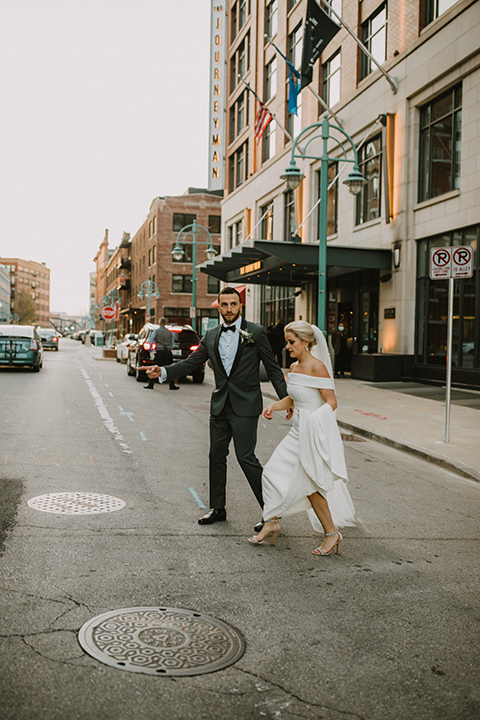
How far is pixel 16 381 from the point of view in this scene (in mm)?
19703

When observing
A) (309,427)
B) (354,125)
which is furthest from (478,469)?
(354,125)

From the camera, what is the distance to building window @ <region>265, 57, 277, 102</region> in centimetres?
3334

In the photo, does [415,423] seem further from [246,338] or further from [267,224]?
[267,224]

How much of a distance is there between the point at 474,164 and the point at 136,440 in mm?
12631

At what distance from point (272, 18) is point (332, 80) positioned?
9.75m

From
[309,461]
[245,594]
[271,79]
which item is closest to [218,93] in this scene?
[271,79]

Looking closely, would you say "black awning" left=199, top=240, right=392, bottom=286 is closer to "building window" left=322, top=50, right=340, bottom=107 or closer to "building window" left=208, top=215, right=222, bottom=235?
"building window" left=322, top=50, right=340, bottom=107

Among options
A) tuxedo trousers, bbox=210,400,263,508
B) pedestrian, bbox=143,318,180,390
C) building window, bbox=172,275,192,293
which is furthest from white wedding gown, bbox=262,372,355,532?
building window, bbox=172,275,192,293

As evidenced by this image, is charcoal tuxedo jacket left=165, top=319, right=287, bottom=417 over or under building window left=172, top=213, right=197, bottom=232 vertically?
under

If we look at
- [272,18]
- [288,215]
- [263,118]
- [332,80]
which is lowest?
[288,215]

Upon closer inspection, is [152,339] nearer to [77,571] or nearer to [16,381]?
[16,381]

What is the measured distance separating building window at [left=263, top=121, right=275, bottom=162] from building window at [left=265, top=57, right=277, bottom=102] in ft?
5.07

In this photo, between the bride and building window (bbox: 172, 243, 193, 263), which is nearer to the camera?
the bride

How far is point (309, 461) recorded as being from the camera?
4.84 meters
